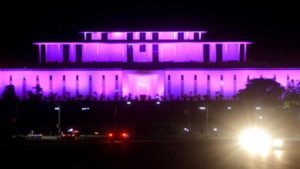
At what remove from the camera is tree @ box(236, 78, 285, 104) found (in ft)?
214

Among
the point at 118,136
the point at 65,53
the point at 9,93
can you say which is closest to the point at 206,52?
the point at 65,53

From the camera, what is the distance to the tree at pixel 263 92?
65250 mm

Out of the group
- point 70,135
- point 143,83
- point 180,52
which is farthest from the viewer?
point 180,52

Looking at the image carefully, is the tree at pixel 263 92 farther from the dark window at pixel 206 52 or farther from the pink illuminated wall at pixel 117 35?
the pink illuminated wall at pixel 117 35

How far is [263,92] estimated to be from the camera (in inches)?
2584

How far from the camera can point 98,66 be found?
71.6 meters

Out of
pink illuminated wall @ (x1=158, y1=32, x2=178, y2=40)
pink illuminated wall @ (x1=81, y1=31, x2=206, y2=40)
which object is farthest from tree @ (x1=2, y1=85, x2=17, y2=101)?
pink illuminated wall @ (x1=158, y1=32, x2=178, y2=40)

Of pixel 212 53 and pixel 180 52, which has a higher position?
pixel 180 52

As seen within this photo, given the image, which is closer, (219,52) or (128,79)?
(128,79)

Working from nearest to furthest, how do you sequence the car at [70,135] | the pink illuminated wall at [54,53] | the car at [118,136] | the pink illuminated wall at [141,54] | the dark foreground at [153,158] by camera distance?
the dark foreground at [153,158]
the car at [118,136]
the car at [70,135]
the pink illuminated wall at [141,54]
the pink illuminated wall at [54,53]

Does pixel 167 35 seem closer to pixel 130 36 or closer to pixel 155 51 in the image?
pixel 155 51

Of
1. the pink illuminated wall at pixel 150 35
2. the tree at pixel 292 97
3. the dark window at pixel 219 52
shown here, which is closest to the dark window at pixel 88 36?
the pink illuminated wall at pixel 150 35

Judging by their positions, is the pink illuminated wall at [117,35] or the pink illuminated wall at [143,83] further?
the pink illuminated wall at [117,35]

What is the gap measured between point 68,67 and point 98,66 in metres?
3.30
